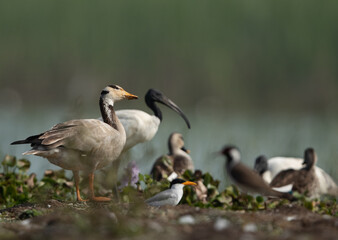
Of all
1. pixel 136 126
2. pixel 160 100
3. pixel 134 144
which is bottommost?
pixel 134 144

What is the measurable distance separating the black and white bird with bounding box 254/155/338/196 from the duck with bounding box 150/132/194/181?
131 centimetres

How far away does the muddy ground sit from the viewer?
444 centimetres

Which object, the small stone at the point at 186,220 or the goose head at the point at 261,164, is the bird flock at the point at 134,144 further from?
the small stone at the point at 186,220

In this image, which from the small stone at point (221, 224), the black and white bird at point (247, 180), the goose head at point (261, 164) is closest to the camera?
the small stone at point (221, 224)

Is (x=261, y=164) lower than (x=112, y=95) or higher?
lower

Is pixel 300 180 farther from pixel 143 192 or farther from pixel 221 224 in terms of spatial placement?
pixel 221 224

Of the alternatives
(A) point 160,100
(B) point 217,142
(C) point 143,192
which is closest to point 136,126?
(A) point 160,100

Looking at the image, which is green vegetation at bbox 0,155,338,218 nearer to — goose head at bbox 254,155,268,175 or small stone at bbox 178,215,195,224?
goose head at bbox 254,155,268,175

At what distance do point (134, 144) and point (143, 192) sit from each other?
1799 mm

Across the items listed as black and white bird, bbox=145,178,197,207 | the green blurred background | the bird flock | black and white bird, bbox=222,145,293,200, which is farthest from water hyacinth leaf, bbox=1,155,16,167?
the green blurred background

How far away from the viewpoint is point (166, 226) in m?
4.77

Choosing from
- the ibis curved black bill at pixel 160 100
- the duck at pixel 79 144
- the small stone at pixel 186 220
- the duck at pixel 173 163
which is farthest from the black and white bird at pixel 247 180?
the small stone at pixel 186 220

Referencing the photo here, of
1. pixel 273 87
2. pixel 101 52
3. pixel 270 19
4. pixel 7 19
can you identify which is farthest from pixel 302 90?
pixel 7 19

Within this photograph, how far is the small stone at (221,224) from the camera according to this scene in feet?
15.3
